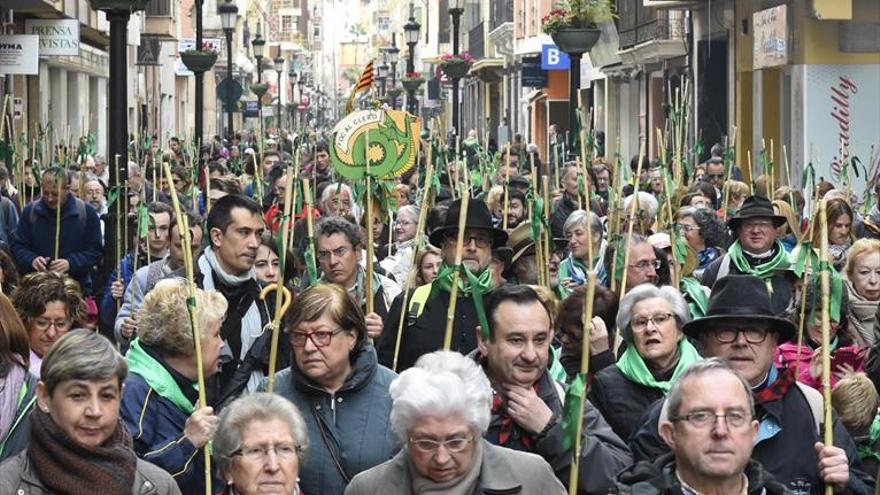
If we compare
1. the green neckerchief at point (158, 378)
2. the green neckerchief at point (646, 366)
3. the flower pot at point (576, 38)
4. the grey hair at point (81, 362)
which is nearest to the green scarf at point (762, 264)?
the green neckerchief at point (646, 366)

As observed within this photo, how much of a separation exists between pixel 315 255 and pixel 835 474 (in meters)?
4.11

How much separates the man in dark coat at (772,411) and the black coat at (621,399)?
45cm

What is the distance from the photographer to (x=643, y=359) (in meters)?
7.29

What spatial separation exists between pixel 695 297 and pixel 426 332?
5.61 ft

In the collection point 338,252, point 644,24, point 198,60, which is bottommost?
point 338,252

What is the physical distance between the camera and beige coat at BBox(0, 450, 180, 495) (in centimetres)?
537

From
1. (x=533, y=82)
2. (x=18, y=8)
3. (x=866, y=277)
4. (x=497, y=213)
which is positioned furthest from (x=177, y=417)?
(x=533, y=82)

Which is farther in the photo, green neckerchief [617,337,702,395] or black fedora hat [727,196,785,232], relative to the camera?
black fedora hat [727,196,785,232]

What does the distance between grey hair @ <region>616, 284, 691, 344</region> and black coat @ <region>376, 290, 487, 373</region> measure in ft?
3.84

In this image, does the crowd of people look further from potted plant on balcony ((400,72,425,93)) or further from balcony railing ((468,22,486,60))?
balcony railing ((468,22,486,60))

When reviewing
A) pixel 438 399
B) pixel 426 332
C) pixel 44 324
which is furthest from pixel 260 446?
pixel 426 332

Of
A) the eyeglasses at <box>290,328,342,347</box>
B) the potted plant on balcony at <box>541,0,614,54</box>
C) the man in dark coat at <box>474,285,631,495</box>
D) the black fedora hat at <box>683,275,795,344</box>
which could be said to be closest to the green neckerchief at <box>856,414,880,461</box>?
the black fedora hat at <box>683,275,795,344</box>

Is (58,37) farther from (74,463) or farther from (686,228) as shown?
(74,463)

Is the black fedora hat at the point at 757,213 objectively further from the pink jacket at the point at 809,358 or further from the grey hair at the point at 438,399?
the grey hair at the point at 438,399
